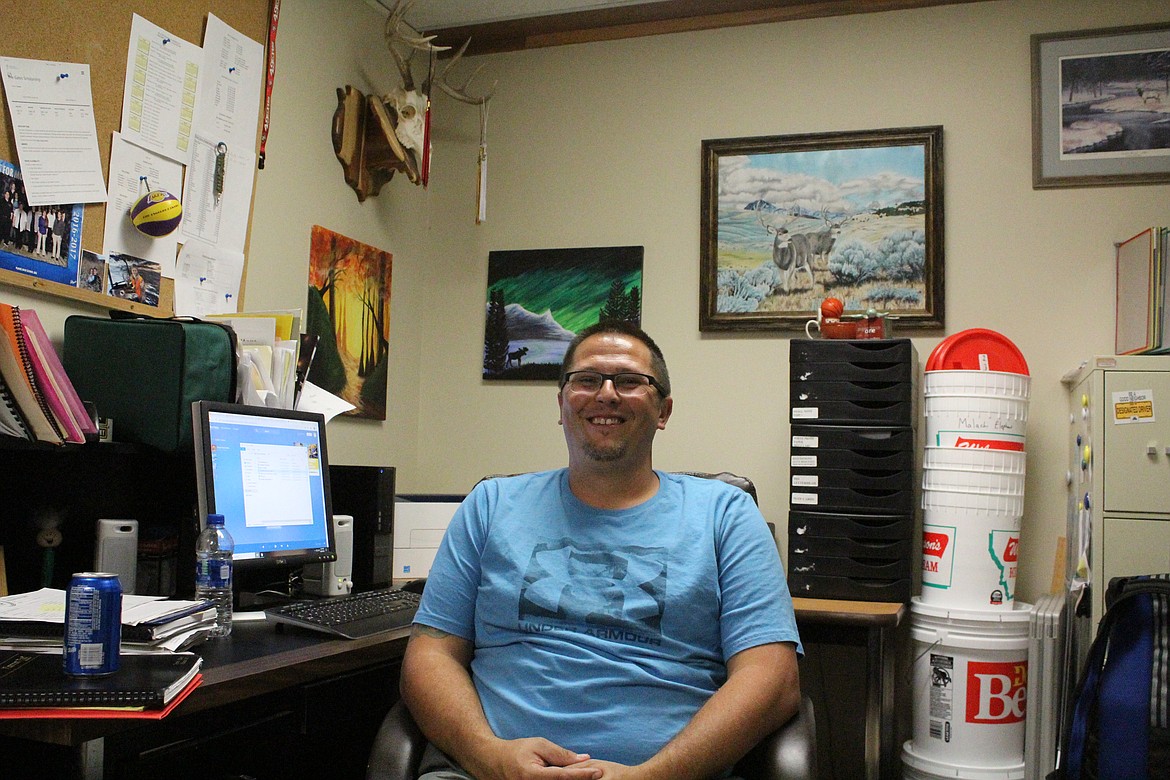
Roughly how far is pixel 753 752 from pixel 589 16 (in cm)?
278

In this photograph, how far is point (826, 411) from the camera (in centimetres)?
288

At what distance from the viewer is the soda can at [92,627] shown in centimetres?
127

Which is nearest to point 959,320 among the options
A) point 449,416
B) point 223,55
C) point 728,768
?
point 449,416

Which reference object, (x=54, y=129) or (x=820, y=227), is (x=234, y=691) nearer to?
(x=54, y=129)

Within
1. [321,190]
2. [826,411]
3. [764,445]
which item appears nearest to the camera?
[826,411]

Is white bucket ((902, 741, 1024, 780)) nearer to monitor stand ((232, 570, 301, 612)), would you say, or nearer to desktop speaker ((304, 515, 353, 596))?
desktop speaker ((304, 515, 353, 596))

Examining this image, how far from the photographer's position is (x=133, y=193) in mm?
2293

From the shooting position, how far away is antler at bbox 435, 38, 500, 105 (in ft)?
11.3

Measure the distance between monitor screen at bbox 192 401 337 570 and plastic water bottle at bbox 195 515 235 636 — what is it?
0.18 ft

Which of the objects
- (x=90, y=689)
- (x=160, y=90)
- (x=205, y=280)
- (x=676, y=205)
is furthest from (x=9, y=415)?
(x=676, y=205)

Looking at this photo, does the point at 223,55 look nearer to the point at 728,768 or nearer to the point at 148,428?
the point at 148,428

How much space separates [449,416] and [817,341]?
145 centimetres

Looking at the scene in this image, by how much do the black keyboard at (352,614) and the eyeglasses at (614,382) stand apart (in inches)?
23.5

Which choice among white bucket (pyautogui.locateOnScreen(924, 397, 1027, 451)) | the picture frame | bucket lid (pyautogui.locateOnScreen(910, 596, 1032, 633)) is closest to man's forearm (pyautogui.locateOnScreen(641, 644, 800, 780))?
bucket lid (pyautogui.locateOnScreen(910, 596, 1032, 633))
